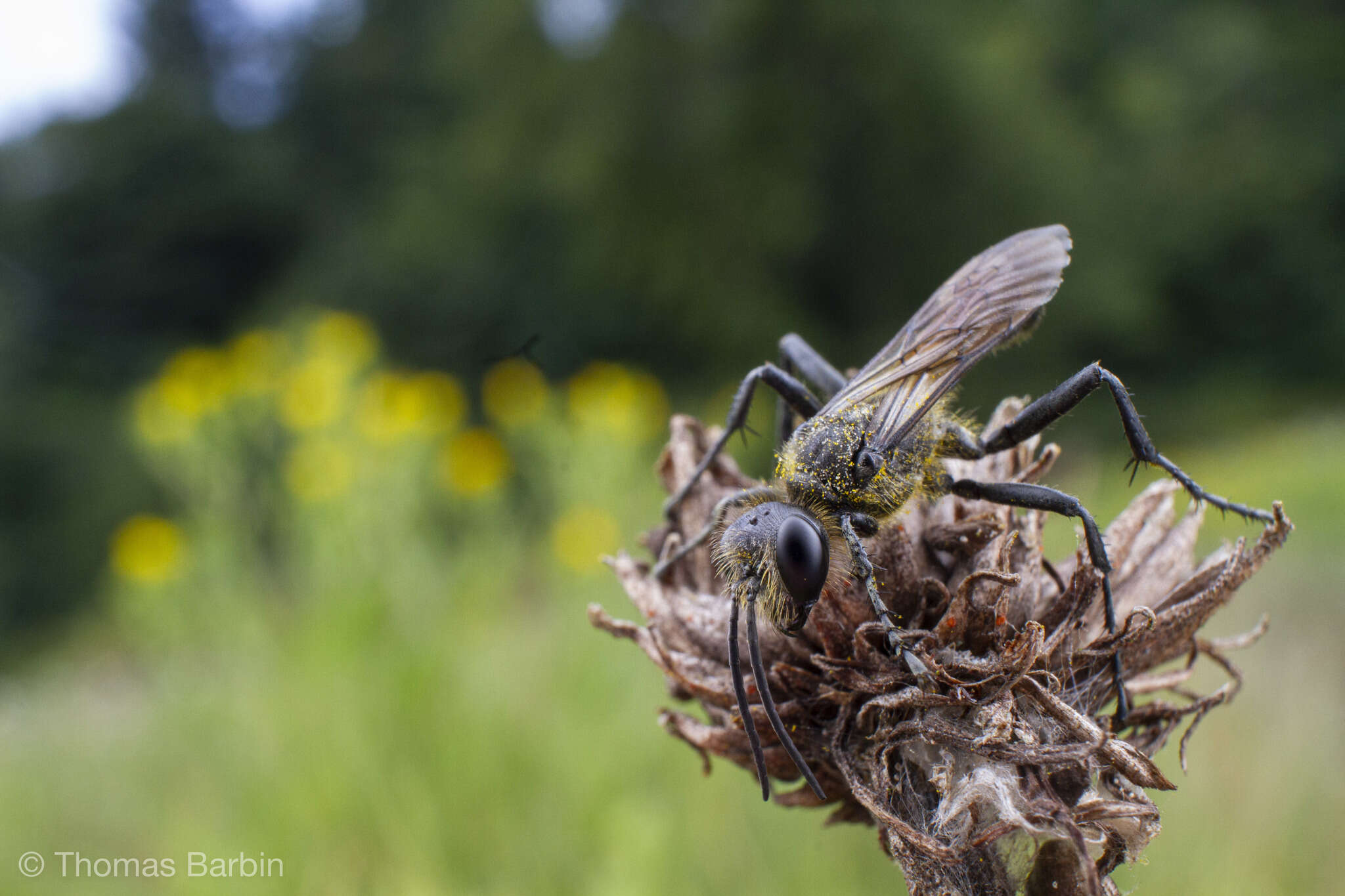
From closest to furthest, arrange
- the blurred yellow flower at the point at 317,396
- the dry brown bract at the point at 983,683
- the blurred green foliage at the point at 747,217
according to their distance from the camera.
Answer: the dry brown bract at the point at 983,683
the blurred yellow flower at the point at 317,396
the blurred green foliage at the point at 747,217

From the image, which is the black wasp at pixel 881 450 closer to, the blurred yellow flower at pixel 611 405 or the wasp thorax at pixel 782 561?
the wasp thorax at pixel 782 561

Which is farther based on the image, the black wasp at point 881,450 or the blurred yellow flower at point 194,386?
the blurred yellow flower at point 194,386

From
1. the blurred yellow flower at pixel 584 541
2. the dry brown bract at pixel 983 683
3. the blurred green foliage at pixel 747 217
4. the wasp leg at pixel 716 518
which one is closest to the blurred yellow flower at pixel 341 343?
the blurred yellow flower at pixel 584 541

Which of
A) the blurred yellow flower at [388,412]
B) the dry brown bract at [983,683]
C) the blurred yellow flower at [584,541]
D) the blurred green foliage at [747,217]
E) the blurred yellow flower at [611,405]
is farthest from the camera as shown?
the blurred green foliage at [747,217]

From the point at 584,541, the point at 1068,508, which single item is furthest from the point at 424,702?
the point at 1068,508

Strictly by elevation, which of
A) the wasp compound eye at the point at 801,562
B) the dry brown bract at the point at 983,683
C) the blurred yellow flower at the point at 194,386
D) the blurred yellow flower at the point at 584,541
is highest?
the blurred yellow flower at the point at 194,386

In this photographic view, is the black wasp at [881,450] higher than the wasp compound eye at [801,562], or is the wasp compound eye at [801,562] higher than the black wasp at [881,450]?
the black wasp at [881,450]
